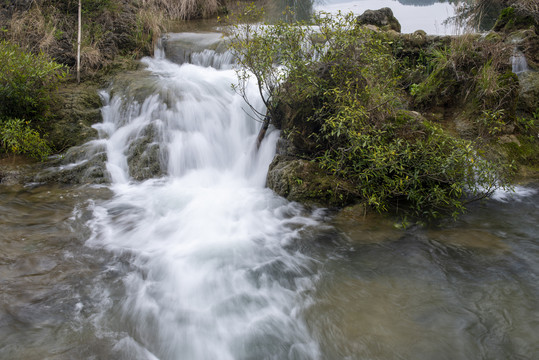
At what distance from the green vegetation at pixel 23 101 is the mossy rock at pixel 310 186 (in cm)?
451

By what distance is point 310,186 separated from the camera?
524cm

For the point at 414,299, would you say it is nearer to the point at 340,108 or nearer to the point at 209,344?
the point at 209,344

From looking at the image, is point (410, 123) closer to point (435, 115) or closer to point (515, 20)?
point (435, 115)

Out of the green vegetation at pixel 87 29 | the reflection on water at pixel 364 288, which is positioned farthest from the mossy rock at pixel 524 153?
the green vegetation at pixel 87 29

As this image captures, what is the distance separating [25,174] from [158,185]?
89.6 inches

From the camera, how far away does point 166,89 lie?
7.32 m

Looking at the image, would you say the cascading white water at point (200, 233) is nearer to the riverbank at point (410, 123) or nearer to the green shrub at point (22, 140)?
the riverbank at point (410, 123)

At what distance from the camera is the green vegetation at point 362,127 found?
4.63m

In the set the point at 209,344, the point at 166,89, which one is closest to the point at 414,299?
the point at 209,344

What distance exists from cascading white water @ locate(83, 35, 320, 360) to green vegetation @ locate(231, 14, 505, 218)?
927mm

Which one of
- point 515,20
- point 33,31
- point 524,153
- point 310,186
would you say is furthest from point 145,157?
point 515,20

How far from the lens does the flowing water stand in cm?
287

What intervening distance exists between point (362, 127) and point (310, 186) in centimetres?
119

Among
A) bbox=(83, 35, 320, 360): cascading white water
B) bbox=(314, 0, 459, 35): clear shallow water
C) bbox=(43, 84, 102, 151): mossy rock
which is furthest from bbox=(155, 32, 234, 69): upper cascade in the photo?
bbox=(314, 0, 459, 35): clear shallow water
